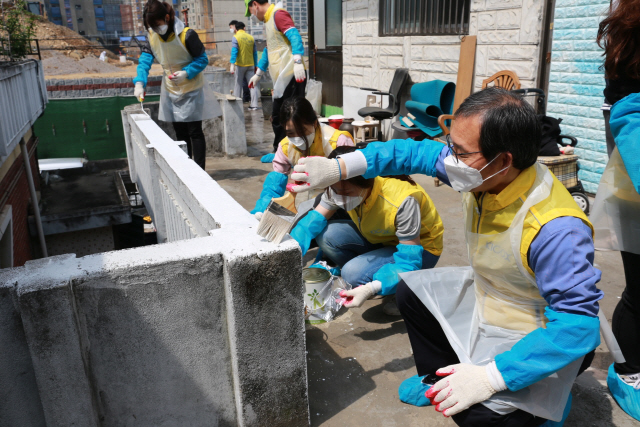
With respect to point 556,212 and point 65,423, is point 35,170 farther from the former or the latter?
point 556,212

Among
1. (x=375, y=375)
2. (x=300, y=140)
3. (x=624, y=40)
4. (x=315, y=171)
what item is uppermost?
(x=624, y=40)

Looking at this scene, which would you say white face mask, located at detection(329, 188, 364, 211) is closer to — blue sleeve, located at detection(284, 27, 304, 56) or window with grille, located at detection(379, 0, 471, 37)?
blue sleeve, located at detection(284, 27, 304, 56)

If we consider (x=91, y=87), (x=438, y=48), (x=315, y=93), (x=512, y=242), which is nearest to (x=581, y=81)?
(x=438, y=48)

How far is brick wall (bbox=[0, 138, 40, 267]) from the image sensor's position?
4.28 m

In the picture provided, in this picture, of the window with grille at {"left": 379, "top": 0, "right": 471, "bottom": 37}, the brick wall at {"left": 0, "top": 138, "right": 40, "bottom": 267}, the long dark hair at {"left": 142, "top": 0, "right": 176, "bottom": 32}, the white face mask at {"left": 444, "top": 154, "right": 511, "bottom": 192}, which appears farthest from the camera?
the window with grille at {"left": 379, "top": 0, "right": 471, "bottom": 37}

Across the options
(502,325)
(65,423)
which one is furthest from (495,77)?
(65,423)

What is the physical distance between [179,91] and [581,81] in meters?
4.18

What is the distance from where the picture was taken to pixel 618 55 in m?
1.93

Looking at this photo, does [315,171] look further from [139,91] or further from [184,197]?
[139,91]

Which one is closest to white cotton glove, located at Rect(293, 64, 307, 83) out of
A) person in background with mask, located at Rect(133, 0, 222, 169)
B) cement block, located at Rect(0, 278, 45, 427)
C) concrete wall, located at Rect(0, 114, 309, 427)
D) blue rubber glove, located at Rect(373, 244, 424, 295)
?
person in background with mask, located at Rect(133, 0, 222, 169)

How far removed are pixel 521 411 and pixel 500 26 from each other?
4.95 m

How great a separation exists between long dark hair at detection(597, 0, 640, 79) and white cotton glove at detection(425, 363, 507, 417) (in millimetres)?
1254

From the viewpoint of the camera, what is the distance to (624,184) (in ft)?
6.98

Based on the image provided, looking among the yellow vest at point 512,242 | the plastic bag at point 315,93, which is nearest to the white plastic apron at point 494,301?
the yellow vest at point 512,242
